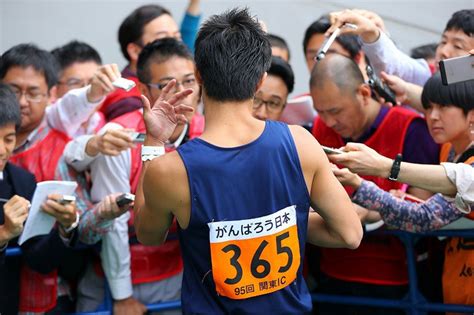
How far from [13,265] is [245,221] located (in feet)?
5.50

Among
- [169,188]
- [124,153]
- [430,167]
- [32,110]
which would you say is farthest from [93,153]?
[430,167]

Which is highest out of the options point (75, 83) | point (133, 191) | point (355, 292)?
point (75, 83)

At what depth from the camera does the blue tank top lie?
2.80 m

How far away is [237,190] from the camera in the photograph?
281 cm

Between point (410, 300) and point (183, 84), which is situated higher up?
point (183, 84)

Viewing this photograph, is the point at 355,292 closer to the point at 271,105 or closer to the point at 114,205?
the point at 271,105

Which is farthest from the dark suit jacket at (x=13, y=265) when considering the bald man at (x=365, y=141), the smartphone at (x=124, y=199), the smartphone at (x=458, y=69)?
the smartphone at (x=458, y=69)

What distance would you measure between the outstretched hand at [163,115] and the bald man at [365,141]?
4.45ft

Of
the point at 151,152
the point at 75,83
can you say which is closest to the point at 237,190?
the point at 151,152

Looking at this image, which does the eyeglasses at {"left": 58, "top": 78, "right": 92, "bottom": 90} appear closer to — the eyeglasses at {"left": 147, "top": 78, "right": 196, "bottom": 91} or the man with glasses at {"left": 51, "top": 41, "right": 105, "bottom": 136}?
the man with glasses at {"left": 51, "top": 41, "right": 105, "bottom": 136}

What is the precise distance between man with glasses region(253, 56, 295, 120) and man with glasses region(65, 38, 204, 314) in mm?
405

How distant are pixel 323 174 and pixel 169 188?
53 centimetres

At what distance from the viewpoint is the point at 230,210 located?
2.81 meters

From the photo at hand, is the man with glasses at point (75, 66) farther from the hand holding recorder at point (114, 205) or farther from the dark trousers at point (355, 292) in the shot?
the dark trousers at point (355, 292)
